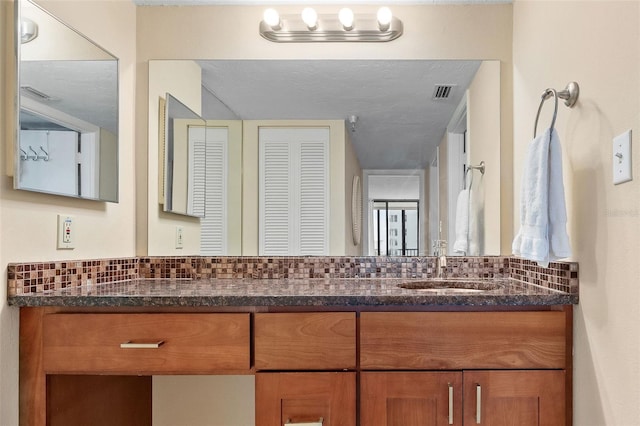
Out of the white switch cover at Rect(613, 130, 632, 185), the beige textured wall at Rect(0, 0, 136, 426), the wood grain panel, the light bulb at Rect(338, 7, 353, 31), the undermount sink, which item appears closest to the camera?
the white switch cover at Rect(613, 130, 632, 185)

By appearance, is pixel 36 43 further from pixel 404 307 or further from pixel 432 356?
pixel 432 356

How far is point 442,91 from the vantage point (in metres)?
1.94

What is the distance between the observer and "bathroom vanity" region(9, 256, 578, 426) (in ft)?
4.22

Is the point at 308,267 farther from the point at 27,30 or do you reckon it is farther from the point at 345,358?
the point at 27,30

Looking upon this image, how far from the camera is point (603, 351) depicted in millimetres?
1181

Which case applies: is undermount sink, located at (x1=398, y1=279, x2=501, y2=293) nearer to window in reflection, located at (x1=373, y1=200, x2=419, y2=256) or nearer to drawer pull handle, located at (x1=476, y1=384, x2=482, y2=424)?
window in reflection, located at (x1=373, y1=200, x2=419, y2=256)

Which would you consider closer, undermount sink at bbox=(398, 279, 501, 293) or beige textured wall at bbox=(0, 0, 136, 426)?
beige textured wall at bbox=(0, 0, 136, 426)

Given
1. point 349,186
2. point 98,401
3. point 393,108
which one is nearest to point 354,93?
point 393,108

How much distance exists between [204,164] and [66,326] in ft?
A: 2.87

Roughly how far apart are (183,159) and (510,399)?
1.54m

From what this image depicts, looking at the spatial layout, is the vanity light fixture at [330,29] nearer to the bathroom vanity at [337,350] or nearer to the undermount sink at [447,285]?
the undermount sink at [447,285]

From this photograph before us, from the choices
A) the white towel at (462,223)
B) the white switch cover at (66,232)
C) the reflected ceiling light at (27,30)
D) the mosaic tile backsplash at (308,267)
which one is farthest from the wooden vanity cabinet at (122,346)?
the white towel at (462,223)

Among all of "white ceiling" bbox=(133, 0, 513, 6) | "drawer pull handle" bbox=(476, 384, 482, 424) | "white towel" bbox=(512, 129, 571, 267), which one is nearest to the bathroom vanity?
"drawer pull handle" bbox=(476, 384, 482, 424)

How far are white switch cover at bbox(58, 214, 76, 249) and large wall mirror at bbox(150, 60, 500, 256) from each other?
0.65 metres
